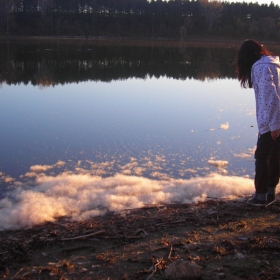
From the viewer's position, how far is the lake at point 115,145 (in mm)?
4551

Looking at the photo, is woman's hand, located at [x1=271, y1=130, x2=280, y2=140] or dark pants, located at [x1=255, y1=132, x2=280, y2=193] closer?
woman's hand, located at [x1=271, y1=130, x2=280, y2=140]

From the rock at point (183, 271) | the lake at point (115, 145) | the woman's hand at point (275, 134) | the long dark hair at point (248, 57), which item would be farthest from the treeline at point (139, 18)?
the rock at point (183, 271)

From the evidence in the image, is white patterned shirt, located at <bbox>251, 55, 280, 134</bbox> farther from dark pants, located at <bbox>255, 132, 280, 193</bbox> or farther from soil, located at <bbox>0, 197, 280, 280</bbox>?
soil, located at <bbox>0, 197, 280, 280</bbox>

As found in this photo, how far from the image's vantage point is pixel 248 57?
4090 mm

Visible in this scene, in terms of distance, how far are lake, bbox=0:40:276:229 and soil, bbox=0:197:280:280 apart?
1.51 ft

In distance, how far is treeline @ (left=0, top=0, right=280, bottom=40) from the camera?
60.0 m

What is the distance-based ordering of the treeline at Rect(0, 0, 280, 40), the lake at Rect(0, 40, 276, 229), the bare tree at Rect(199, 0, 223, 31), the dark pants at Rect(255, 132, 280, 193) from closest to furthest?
the dark pants at Rect(255, 132, 280, 193) → the lake at Rect(0, 40, 276, 229) → the treeline at Rect(0, 0, 280, 40) → the bare tree at Rect(199, 0, 223, 31)

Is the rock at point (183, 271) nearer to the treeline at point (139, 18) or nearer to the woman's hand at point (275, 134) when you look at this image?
the woman's hand at point (275, 134)

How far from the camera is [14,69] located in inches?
692

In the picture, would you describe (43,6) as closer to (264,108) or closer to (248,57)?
(248,57)

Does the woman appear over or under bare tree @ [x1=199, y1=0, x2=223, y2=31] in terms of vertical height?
under

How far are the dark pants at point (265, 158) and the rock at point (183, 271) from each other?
1687 millimetres

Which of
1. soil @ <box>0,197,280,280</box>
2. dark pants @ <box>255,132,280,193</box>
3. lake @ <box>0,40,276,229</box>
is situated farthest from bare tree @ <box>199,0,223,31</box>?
soil @ <box>0,197,280,280</box>

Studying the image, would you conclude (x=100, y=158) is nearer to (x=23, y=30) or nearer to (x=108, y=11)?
(x=23, y=30)
